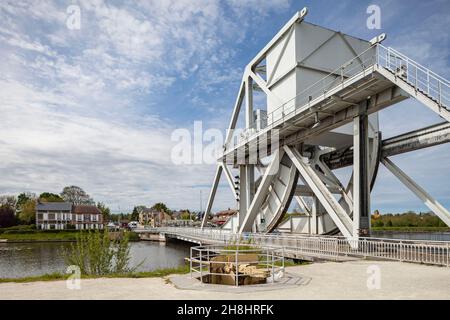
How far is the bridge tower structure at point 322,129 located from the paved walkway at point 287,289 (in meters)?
7.22

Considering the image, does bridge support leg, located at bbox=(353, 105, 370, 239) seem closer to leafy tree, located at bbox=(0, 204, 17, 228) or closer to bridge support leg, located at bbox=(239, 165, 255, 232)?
bridge support leg, located at bbox=(239, 165, 255, 232)

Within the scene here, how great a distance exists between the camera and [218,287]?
8.59 metres

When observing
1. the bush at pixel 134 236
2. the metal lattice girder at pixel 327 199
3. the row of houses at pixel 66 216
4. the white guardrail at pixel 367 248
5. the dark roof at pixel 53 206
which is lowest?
the bush at pixel 134 236

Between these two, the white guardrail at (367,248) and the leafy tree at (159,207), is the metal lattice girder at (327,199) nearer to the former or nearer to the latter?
the white guardrail at (367,248)

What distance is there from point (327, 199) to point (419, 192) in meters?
4.92

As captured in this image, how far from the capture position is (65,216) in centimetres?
7850

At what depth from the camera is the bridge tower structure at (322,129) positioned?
1753cm

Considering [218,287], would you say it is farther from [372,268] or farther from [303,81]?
[303,81]

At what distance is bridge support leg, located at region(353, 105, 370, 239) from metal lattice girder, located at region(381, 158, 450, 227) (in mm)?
3459

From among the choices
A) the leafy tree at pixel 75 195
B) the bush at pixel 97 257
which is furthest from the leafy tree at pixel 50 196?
the bush at pixel 97 257

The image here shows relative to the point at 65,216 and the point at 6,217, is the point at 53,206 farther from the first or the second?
the point at 6,217
